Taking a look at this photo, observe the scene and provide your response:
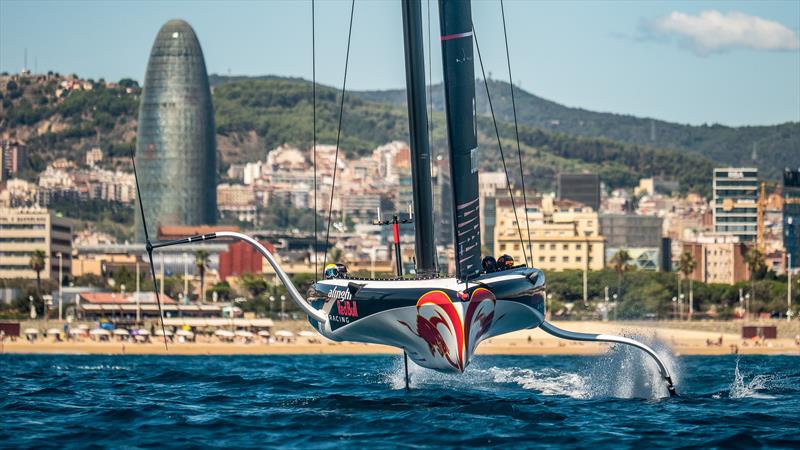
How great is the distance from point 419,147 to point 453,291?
6937 millimetres

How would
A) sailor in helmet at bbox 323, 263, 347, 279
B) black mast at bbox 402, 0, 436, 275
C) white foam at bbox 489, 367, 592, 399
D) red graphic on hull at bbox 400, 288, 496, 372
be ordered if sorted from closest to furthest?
red graphic on hull at bbox 400, 288, 496, 372 < black mast at bbox 402, 0, 436, 275 < white foam at bbox 489, 367, 592, 399 < sailor in helmet at bbox 323, 263, 347, 279

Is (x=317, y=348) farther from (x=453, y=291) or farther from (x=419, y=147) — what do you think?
(x=453, y=291)

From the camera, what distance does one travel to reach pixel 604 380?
5200cm

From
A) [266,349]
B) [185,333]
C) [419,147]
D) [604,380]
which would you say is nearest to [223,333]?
[185,333]

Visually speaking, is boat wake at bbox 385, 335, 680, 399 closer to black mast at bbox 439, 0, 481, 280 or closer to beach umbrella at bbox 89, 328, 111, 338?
black mast at bbox 439, 0, 481, 280

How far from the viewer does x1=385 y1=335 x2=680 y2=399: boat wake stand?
4919 cm

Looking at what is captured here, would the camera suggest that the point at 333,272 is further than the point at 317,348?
No

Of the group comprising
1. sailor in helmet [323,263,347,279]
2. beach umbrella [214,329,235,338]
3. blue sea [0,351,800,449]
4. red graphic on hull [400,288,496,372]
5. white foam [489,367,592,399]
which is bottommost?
beach umbrella [214,329,235,338]

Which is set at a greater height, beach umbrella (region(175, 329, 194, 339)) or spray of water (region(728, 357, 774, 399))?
spray of water (region(728, 357, 774, 399))

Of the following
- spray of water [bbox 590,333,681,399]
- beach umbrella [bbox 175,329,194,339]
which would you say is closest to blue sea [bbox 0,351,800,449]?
spray of water [bbox 590,333,681,399]

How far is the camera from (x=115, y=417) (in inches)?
1681

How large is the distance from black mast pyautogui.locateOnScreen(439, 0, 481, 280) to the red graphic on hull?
982 millimetres

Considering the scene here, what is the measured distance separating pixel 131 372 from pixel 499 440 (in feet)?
107

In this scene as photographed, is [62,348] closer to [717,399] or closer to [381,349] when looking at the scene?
[381,349]
